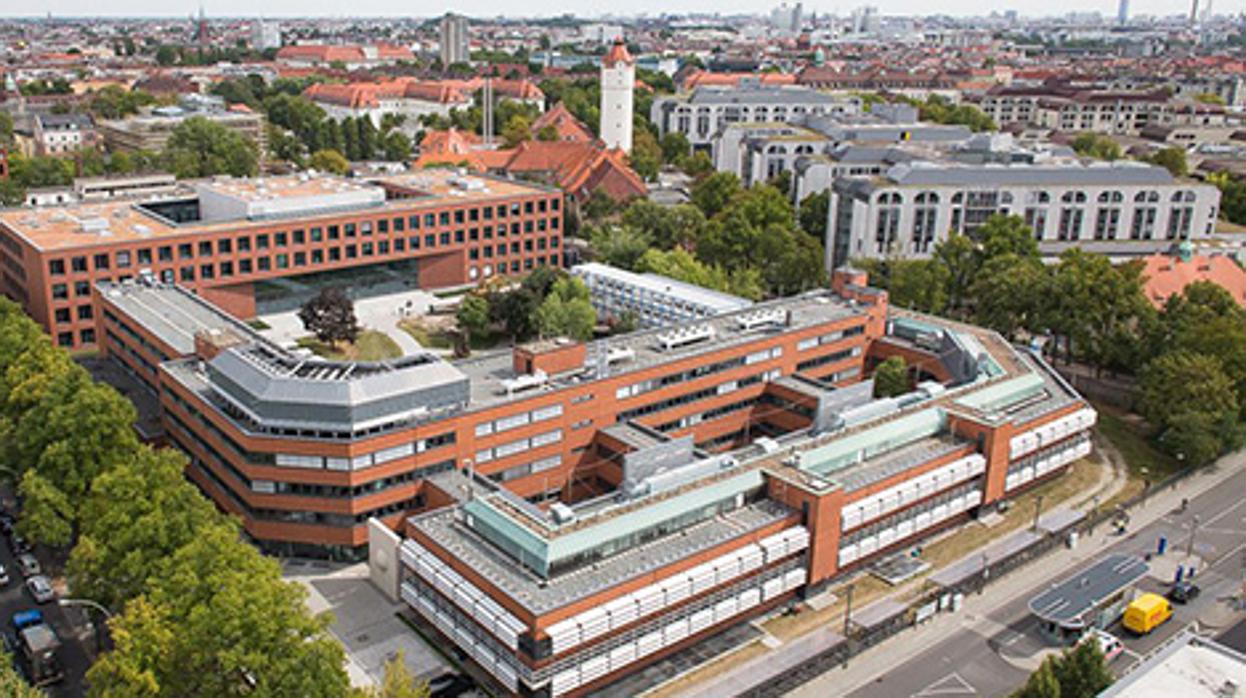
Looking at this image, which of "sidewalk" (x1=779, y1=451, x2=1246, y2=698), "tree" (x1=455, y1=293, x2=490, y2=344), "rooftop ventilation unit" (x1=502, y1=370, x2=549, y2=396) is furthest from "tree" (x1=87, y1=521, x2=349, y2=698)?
"tree" (x1=455, y1=293, x2=490, y2=344)

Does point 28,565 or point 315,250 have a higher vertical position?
point 315,250

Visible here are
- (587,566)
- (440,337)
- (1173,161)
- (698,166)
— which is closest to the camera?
(587,566)

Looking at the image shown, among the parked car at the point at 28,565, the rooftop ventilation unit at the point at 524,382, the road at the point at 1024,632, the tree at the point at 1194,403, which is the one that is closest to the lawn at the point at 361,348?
the rooftop ventilation unit at the point at 524,382

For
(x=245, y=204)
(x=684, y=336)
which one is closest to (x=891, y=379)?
(x=684, y=336)

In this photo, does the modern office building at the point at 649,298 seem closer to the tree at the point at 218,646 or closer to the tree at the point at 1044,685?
the tree at the point at 1044,685

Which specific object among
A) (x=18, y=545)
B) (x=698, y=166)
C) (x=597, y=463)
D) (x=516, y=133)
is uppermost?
(x=516, y=133)

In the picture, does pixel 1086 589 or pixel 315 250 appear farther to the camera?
pixel 315 250

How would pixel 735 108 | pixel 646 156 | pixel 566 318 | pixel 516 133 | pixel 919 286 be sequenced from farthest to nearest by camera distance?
pixel 735 108, pixel 516 133, pixel 646 156, pixel 919 286, pixel 566 318

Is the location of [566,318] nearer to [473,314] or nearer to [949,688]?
[473,314]
